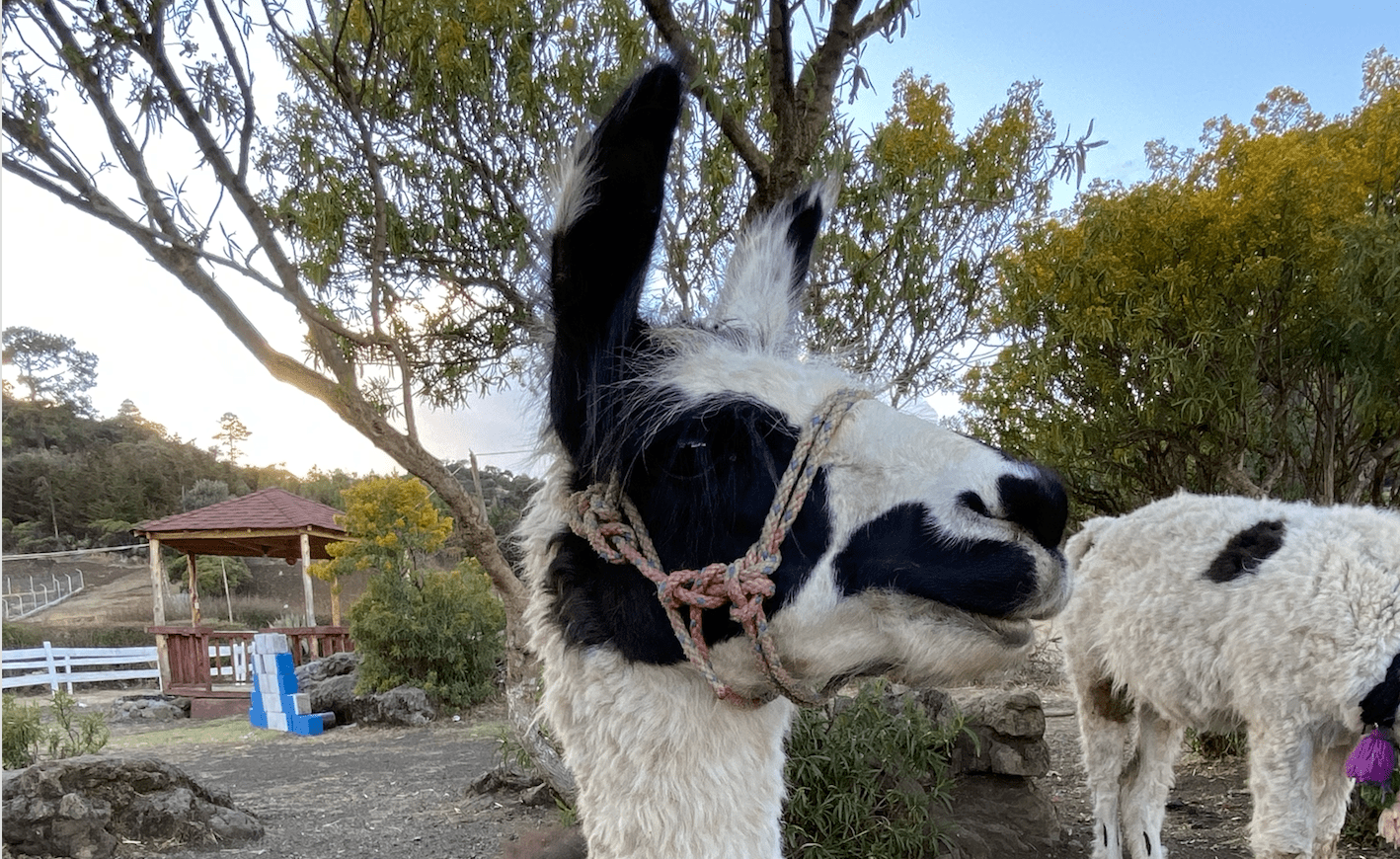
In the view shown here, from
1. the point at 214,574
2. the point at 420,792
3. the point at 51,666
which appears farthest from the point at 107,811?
the point at 214,574

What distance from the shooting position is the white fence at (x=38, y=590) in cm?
2092

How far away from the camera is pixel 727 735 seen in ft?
4.18

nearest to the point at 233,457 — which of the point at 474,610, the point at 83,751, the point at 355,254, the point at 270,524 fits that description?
the point at 270,524

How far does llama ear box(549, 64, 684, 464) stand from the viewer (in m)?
1.11

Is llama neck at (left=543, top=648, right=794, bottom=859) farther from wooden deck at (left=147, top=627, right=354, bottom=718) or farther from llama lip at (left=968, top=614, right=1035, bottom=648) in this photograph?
wooden deck at (left=147, top=627, right=354, bottom=718)

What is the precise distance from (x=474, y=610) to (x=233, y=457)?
91.6 ft

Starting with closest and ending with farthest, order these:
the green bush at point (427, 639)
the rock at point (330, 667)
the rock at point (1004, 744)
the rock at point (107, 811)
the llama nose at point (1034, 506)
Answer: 1. the llama nose at point (1034, 506)
2. the rock at point (1004, 744)
3. the rock at point (107, 811)
4. the green bush at point (427, 639)
5. the rock at point (330, 667)

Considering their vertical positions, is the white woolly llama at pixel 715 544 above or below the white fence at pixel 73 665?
above

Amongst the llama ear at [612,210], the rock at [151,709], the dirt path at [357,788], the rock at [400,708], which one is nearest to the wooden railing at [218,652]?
the rock at [151,709]

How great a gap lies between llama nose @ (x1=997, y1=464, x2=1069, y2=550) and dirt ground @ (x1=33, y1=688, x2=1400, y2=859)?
297 cm

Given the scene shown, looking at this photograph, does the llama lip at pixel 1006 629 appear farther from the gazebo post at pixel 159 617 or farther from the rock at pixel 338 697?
the gazebo post at pixel 159 617

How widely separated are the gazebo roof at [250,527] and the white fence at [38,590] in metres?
8.77

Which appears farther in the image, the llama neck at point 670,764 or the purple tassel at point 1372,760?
the purple tassel at point 1372,760

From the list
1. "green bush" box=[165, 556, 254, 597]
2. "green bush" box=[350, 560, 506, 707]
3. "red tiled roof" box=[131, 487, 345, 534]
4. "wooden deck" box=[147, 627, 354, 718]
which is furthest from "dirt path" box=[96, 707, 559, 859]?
"green bush" box=[165, 556, 254, 597]
